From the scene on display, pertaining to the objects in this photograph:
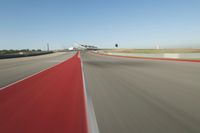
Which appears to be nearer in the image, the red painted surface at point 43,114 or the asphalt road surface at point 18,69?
the red painted surface at point 43,114

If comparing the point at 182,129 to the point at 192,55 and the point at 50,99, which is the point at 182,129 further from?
the point at 192,55

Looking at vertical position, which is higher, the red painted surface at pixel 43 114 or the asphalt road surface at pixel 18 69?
the asphalt road surface at pixel 18 69

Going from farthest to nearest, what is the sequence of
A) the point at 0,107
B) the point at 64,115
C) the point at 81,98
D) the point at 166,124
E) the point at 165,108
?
1. the point at 81,98
2. the point at 0,107
3. the point at 165,108
4. the point at 64,115
5. the point at 166,124

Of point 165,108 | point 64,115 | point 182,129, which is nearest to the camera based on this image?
point 182,129

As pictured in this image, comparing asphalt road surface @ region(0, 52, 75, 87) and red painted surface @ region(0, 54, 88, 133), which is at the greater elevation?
asphalt road surface @ region(0, 52, 75, 87)

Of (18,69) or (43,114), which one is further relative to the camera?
(18,69)

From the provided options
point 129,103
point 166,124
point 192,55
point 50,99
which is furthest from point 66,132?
point 192,55

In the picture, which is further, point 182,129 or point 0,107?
point 0,107

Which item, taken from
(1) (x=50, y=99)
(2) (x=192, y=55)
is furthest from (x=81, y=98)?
(2) (x=192, y=55)

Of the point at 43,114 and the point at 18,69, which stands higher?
the point at 18,69

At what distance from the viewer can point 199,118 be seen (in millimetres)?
4484

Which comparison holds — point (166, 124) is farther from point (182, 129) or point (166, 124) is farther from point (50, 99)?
point (50, 99)

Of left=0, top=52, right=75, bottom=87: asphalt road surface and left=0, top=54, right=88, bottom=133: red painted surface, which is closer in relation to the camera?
left=0, top=54, right=88, bottom=133: red painted surface

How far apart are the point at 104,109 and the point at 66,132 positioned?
1691 mm
